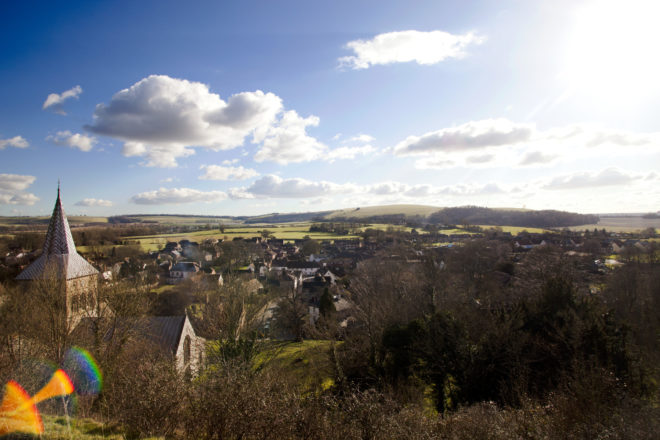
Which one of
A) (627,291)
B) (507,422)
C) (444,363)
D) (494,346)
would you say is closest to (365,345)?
(444,363)

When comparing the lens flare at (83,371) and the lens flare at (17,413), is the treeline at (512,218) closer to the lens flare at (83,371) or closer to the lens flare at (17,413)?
the lens flare at (83,371)

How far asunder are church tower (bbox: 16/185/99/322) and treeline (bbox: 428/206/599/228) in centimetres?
10794

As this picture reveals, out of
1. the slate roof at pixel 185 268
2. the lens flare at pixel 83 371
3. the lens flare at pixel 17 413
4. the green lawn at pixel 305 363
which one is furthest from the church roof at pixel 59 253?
the slate roof at pixel 185 268

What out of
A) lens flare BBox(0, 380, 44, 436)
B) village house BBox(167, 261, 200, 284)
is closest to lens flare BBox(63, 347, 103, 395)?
lens flare BBox(0, 380, 44, 436)

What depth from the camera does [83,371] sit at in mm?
13320

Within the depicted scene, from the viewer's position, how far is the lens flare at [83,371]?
42.1 feet

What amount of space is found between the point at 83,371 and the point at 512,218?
126625mm

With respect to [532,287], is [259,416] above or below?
above

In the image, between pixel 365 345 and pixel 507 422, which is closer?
pixel 507 422

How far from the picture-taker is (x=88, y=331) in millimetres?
16562

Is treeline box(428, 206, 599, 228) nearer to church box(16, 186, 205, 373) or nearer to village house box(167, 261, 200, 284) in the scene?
village house box(167, 261, 200, 284)

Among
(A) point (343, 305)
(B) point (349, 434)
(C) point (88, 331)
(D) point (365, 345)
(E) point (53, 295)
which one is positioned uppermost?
(E) point (53, 295)

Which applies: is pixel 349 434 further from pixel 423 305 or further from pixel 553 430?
pixel 423 305

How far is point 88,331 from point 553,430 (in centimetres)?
1997
